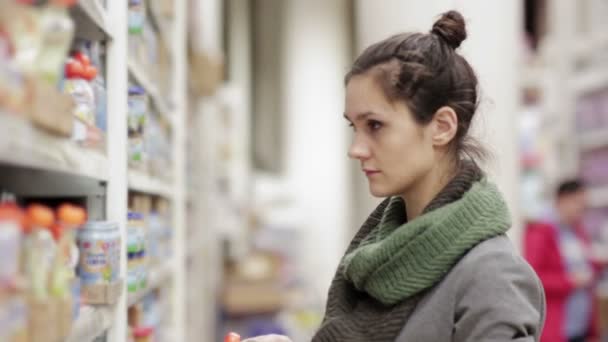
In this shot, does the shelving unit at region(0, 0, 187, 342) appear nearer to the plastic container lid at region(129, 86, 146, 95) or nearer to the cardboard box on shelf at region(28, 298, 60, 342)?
the plastic container lid at region(129, 86, 146, 95)

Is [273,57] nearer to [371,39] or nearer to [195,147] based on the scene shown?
[195,147]

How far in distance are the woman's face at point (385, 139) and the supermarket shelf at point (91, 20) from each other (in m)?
0.58

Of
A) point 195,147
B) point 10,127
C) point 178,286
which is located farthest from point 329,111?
point 10,127

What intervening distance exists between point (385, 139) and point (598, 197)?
211 inches

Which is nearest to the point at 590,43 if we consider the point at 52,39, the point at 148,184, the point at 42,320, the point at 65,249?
the point at 148,184

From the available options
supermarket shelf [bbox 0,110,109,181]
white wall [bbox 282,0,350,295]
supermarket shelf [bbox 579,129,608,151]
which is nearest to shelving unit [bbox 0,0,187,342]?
supermarket shelf [bbox 0,110,109,181]

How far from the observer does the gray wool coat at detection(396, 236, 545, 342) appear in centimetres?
148

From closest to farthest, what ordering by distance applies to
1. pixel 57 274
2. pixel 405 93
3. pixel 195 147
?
pixel 57 274, pixel 405 93, pixel 195 147

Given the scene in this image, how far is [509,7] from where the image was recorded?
3631 millimetres

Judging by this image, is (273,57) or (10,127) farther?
(273,57)

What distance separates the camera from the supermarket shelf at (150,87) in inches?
91.2

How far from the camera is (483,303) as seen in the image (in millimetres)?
1501

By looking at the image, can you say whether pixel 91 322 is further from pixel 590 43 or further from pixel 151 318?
pixel 590 43

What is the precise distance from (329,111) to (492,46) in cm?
616
